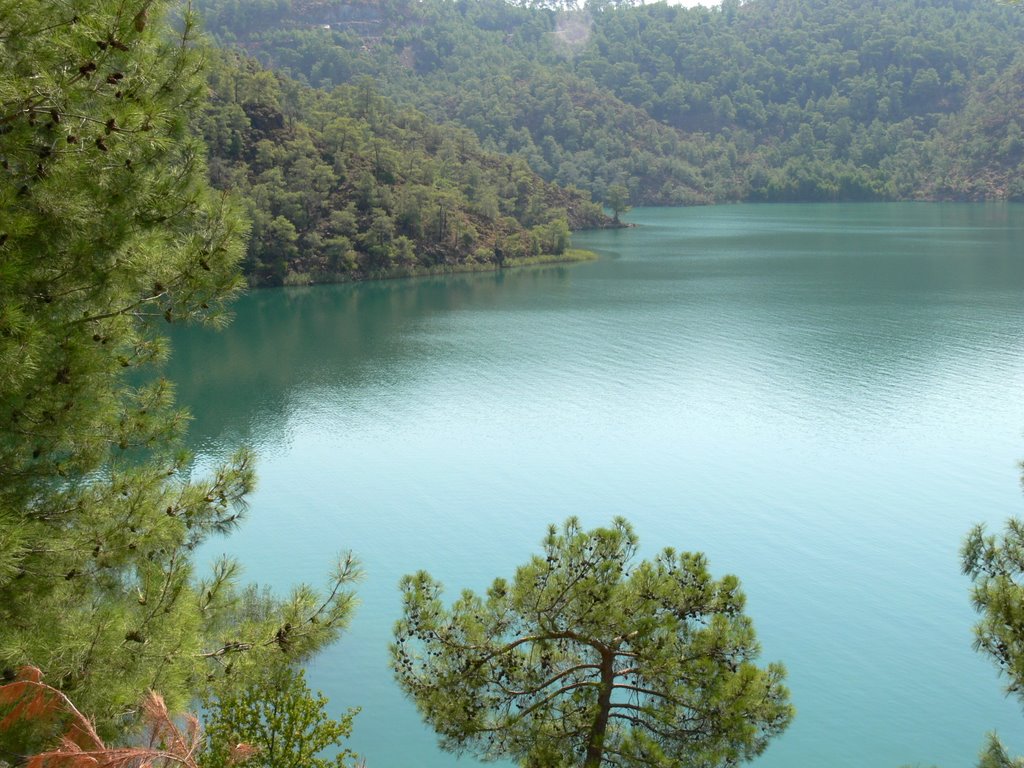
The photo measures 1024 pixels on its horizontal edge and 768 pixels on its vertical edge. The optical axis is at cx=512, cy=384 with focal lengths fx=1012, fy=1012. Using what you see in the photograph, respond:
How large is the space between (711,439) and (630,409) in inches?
112

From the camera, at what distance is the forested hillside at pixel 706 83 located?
99.2 meters

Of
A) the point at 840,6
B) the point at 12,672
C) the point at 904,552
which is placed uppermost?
the point at 840,6

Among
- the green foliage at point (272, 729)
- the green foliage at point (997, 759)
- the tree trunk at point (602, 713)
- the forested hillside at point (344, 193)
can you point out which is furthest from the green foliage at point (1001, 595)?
the forested hillside at point (344, 193)

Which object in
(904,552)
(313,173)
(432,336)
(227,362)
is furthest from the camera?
(313,173)

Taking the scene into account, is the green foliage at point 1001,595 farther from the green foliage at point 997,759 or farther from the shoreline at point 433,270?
the shoreline at point 433,270

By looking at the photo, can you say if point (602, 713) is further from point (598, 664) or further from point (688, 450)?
point (688, 450)

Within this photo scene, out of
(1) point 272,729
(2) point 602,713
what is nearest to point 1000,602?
(2) point 602,713

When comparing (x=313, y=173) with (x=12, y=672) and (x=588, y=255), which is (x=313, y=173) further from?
(x=12, y=672)

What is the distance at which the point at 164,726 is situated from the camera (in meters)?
4.44

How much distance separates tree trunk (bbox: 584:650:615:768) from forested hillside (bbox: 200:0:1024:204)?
3473 inches

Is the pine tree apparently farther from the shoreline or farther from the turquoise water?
the shoreline

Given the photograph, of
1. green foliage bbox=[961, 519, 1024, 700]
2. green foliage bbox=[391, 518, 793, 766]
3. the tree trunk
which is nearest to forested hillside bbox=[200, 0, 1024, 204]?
green foliage bbox=[391, 518, 793, 766]

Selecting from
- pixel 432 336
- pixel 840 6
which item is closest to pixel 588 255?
pixel 432 336

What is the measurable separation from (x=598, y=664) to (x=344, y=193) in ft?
142
